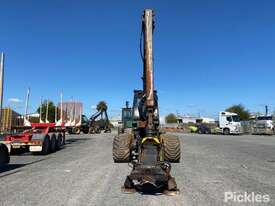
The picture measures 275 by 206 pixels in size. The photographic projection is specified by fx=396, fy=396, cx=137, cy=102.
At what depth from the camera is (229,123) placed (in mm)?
56281

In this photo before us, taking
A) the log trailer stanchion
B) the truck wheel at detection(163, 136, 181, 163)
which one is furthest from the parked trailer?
the truck wheel at detection(163, 136, 181, 163)

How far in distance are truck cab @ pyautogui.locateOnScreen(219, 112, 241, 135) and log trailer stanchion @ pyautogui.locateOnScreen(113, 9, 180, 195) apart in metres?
40.2

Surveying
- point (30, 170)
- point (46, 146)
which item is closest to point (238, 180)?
point (30, 170)

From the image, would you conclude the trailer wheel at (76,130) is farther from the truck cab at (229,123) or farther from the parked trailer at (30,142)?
the parked trailer at (30,142)

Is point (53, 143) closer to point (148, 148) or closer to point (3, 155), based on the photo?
point (3, 155)

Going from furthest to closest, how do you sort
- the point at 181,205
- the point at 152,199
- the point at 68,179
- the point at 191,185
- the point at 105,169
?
the point at 105,169 → the point at 68,179 → the point at 191,185 → the point at 152,199 → the point at 181,205

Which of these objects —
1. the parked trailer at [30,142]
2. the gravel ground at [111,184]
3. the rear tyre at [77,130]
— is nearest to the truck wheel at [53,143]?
the parked trailer at [30,142]

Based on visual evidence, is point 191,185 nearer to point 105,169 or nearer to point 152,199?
point 152,199

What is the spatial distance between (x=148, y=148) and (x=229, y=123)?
47.1m

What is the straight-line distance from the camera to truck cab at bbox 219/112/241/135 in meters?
55.7

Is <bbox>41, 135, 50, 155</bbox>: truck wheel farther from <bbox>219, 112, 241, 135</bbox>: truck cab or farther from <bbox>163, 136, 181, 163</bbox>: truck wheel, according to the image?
<bbox>219, 112, 241, 135</bbox>: truck cab

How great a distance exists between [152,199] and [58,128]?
21.3 m

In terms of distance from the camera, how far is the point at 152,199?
30.0 ft

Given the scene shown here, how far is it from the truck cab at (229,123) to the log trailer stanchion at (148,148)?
4024 centimetres
